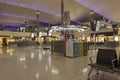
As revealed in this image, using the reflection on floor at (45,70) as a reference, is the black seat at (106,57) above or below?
above

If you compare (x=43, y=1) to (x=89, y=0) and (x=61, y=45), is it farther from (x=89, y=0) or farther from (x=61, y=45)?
(x=61, y=45)

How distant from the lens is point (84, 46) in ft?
30.6

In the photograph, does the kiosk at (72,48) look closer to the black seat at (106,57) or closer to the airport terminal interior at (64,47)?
the airport terminal interior at (64,47)

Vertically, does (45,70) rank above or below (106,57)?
below

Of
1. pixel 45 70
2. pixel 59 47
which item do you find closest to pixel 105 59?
pixel 45 70

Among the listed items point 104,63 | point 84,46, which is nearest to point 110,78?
point 104,63

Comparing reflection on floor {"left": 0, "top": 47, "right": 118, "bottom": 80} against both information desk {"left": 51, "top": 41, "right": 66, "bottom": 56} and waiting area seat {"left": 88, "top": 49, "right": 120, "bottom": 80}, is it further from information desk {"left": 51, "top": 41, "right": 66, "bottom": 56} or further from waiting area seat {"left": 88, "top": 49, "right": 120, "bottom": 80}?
information desk {"left": 51, "top": 41, "right": 66, "bottom": 56}

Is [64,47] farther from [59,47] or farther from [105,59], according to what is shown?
[105,59]

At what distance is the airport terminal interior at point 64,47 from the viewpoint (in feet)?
13.4

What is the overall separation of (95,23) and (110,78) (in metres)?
9.22

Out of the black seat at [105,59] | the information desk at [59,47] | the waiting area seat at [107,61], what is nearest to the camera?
the waiting area seat at [107,61]

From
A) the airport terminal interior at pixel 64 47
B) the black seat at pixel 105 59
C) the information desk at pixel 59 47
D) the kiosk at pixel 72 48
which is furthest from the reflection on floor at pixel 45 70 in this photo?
the information desk at pixel 59 47

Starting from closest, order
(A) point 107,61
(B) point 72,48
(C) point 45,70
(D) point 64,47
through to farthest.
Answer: (A) point 107,61
(C) point 45,70
(B) point 72,48
(D) point 64,47

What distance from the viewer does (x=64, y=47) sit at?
9.22m
